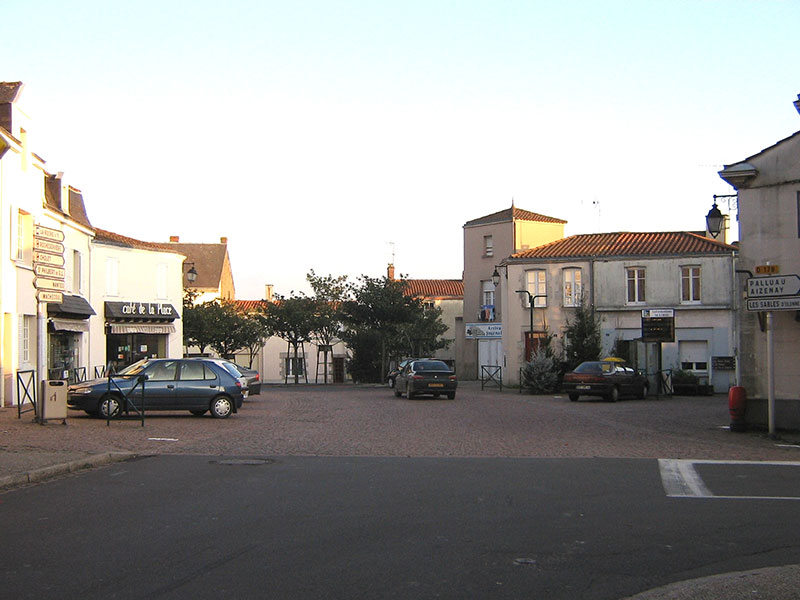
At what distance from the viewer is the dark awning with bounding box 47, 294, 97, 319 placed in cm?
2920

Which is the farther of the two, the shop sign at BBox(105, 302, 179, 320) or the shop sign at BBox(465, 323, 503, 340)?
the shop sign at BBox(465, 323, 503, 340)

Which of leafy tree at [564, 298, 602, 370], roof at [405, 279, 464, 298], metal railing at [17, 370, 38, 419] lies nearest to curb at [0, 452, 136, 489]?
metal railing at [17, 370, 38, 419]

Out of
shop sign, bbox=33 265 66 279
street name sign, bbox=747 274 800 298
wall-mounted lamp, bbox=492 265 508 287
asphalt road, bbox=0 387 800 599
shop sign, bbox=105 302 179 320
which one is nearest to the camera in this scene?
asphalt road, bbox=0 387 800 599

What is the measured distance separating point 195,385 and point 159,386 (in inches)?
34.4

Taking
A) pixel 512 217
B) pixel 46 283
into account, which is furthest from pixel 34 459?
pixel 512 217

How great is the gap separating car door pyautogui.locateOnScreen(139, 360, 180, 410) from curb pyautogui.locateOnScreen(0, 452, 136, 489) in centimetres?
743

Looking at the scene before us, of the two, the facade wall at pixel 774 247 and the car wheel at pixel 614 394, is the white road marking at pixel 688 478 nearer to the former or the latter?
the facade wall at pixel 774 247

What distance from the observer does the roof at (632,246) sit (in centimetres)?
4375

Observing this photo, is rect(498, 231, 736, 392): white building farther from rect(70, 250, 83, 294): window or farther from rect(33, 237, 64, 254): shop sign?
rect(33, 237, 64, 254): shop sign

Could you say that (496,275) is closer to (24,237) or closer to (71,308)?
(71,308)

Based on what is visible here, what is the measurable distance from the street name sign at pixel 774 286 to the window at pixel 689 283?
1051 inches

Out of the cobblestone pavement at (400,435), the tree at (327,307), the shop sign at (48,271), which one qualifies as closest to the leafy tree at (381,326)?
the tree at (327,307)

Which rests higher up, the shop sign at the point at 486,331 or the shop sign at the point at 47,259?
the shop sign at the point at 47,259

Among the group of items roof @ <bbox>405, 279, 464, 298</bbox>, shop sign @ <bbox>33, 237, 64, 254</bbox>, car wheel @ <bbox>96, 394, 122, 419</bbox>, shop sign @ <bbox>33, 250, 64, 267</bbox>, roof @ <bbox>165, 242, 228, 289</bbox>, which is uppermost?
roof @ <bbox>165, 242, 228, 289</bbox>
